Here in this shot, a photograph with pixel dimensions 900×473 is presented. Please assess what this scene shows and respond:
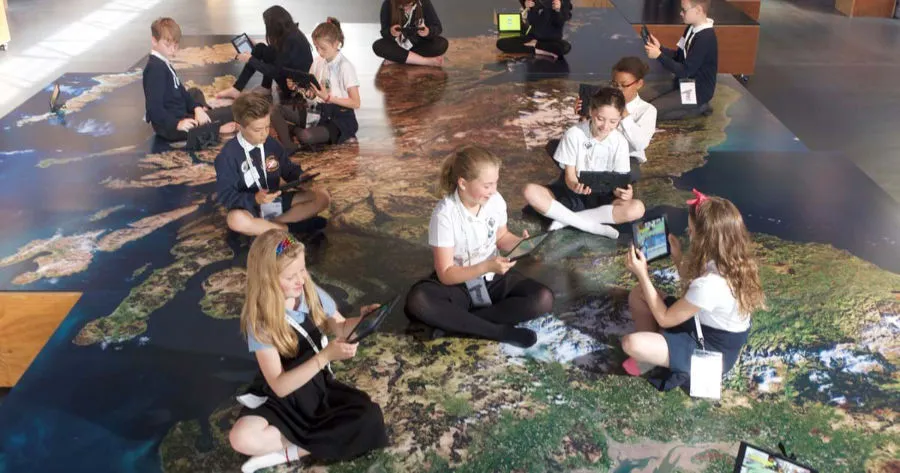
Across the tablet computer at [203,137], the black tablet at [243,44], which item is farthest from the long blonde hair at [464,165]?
the black tablet at [243,44]

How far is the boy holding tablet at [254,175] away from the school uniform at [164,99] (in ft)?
5.10

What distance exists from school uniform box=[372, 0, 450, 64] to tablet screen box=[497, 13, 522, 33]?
2.13 ft

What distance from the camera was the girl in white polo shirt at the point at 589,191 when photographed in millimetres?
4539

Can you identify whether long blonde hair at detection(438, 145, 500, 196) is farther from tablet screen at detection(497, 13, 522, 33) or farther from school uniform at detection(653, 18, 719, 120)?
tablet screen at detection(497, 13, 522, 33)

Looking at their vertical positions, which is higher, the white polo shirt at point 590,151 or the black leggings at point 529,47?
the white polo shirt at point 590,151

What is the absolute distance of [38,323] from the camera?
13.7 ft

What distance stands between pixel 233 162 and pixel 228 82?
2.97 m

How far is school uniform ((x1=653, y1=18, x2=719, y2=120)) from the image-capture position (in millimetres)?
6336

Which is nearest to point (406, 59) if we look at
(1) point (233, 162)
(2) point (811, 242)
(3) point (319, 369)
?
(1) point (233, 162)

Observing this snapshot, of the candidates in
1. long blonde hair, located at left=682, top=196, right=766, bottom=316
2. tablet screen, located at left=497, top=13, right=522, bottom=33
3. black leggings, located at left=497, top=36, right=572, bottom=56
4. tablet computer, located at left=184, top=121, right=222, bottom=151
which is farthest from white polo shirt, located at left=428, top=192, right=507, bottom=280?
tablet screen, located at left=497, top=13, right=522, bottom=33

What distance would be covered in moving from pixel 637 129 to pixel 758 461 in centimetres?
260

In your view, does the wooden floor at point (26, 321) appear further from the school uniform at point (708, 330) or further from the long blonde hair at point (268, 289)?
the school uniform at point (708, 330)

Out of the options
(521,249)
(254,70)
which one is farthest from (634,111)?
(254,70)

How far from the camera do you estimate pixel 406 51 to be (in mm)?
7430
